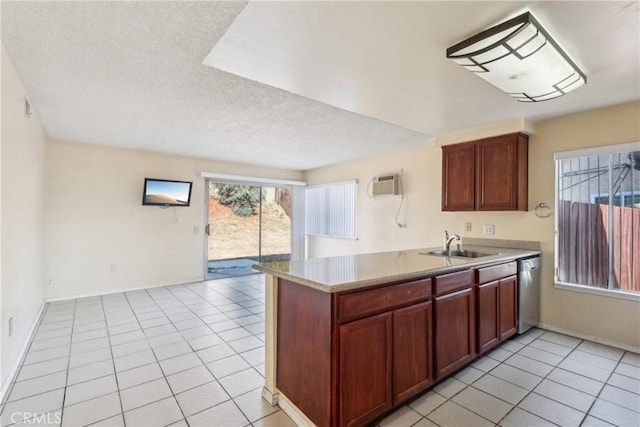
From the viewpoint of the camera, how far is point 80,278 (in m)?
4.41

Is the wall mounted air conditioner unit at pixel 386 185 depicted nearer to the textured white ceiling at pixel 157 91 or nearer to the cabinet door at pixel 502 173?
the textured white ceiling at pixel 157 91

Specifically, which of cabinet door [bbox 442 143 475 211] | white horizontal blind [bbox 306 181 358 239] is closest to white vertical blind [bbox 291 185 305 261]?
white horizontal blind [bbox 306 181 358 239]

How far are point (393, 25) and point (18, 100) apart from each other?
9.63 feet

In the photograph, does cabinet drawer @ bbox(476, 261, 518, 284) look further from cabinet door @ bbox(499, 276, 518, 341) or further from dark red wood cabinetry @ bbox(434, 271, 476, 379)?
dark red wood cabinetry @ bbox(434, 271, 476, 379)

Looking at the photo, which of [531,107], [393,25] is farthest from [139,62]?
[531,107]

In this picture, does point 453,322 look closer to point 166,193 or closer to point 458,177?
point 458,177

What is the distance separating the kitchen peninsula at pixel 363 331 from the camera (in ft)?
5.14

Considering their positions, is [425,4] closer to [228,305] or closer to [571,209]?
[571,209]

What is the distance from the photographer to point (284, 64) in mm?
2068

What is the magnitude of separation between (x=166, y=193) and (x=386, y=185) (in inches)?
145

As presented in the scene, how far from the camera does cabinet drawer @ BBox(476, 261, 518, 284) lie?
8.00 ft

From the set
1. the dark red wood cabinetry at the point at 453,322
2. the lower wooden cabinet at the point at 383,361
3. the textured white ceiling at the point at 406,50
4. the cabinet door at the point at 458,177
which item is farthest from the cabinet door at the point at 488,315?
the textured white ceiling at the point at 406,50

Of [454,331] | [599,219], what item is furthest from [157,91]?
[599,219]

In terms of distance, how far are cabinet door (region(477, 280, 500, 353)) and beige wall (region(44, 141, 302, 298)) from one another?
15.4 feet
